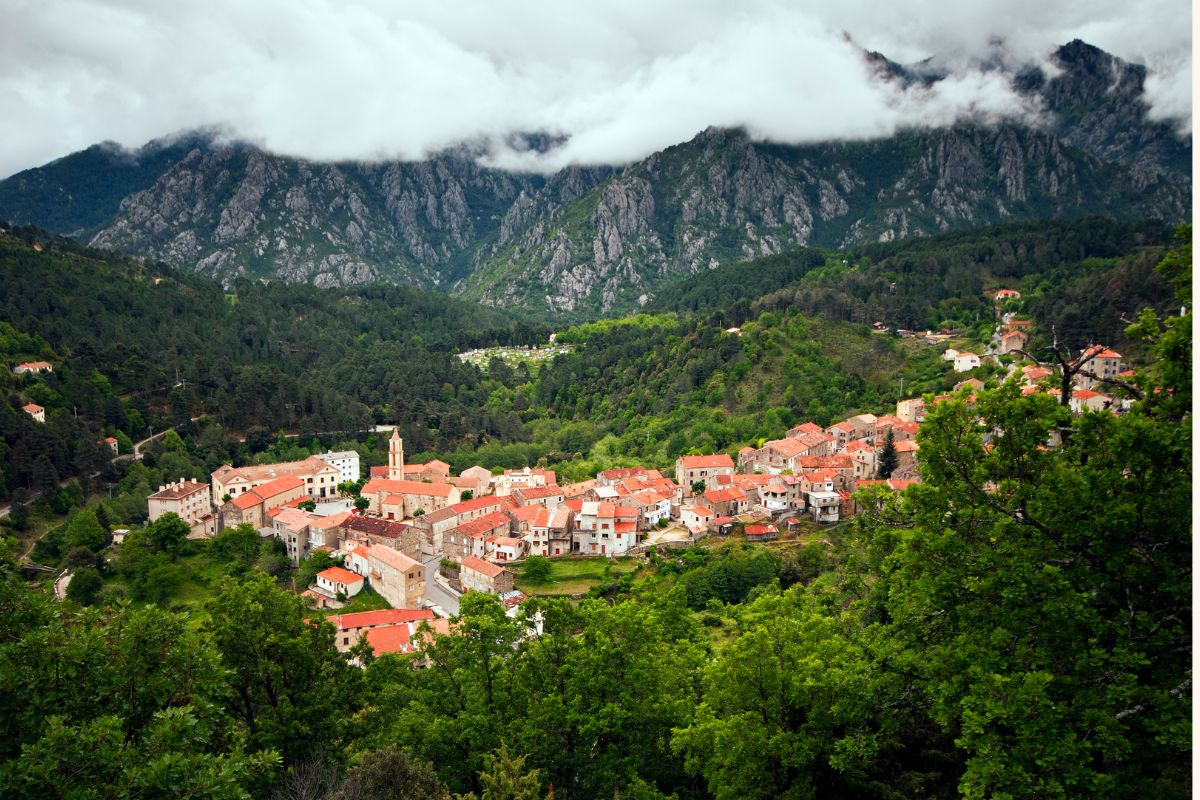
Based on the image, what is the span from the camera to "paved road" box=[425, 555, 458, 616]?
43812mm

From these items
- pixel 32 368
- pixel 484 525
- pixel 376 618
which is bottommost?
pixel 376 618

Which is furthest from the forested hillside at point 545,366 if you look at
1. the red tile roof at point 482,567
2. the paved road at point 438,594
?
the red tile roof at point 482,567

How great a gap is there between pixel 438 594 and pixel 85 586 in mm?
21284

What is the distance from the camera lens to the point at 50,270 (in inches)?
4284

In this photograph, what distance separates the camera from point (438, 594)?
1804 inches

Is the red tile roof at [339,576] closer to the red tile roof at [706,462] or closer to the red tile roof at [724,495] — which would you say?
the red tile roof at [724,495]

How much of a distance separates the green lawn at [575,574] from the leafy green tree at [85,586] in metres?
25.2

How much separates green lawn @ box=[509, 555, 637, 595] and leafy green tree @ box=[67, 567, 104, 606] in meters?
25.2

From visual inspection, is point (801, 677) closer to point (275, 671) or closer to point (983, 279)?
point (275, 671)

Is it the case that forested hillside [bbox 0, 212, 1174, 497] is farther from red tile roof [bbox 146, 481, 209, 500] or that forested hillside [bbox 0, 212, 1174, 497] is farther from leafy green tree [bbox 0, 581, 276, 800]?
leafy green tree [bbox 0, 581, 276, 800]

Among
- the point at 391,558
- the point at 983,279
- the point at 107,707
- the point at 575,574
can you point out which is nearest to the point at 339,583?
the point at 391,558

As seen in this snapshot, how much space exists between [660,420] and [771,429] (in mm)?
17298

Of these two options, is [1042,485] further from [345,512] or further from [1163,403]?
[345,512]

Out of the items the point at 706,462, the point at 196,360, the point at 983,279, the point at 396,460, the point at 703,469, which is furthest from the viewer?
the point at 983,279
